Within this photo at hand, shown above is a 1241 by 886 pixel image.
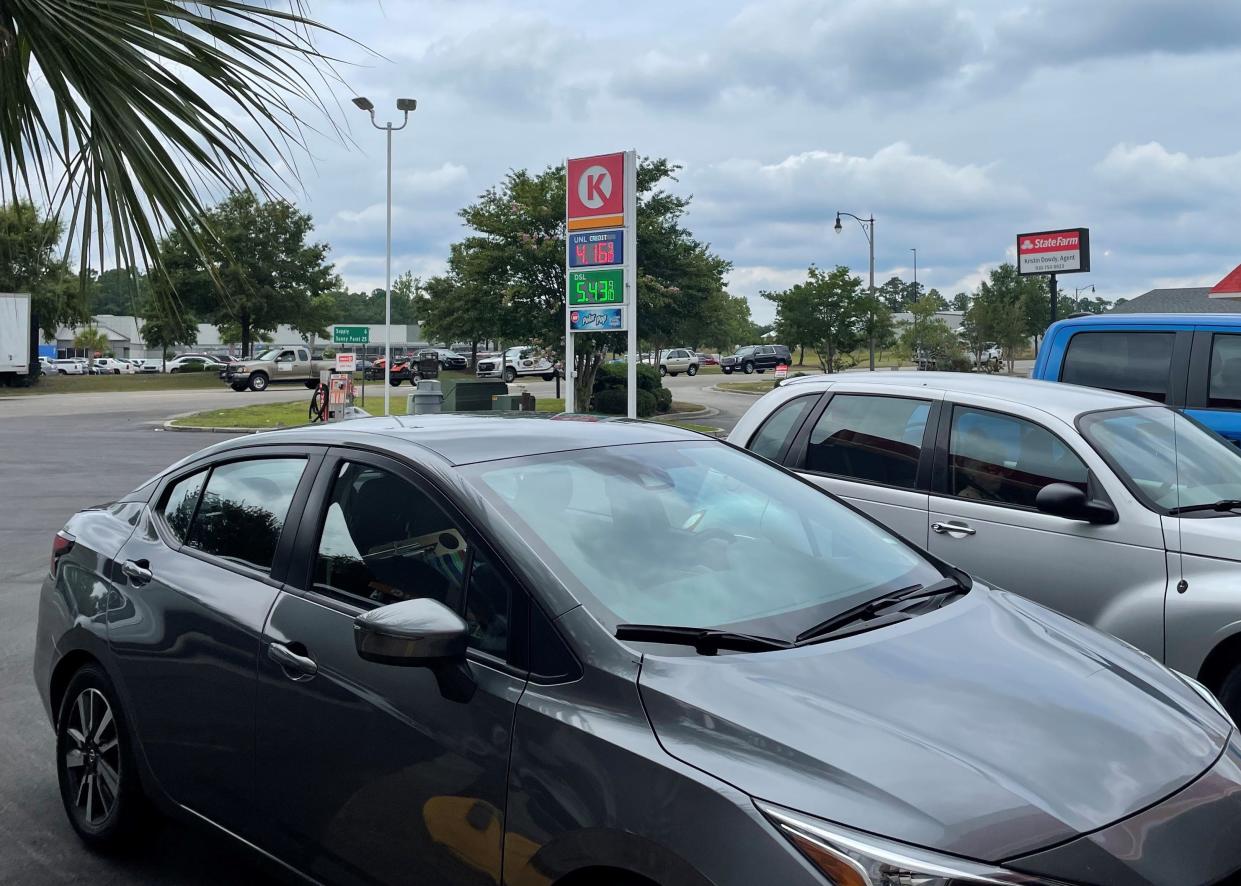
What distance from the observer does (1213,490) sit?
5043 millimetres

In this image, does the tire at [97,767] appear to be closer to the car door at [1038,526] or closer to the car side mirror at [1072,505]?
the car door at [1038,526]

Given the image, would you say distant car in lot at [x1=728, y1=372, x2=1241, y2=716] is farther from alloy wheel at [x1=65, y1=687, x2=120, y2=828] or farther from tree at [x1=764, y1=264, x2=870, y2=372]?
tree at [x1=764, y1=264, x2=870, y2=372]

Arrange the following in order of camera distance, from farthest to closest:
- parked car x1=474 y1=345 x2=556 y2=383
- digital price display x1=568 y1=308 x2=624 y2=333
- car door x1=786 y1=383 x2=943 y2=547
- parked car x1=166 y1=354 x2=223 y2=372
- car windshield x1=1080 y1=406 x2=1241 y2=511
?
1. parked car x1=166 y1=354 x2=223 y2=372
2. parked car x1=474 y1=345 x2=556 y2=383
3. digital price display x1=568 y1=308 x2=624 y2=333
4. car door x1=786 y1=383 x2=943 y2=547
5. car windshield x1=1080 y1=406 x2=1241 y2=511

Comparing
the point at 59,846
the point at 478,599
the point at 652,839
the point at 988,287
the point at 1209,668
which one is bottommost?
the point at 59,846

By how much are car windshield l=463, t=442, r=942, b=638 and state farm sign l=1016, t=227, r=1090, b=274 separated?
32427 mm

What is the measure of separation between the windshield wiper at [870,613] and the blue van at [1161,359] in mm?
4972

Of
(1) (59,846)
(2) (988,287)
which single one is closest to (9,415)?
(1) (59,846)

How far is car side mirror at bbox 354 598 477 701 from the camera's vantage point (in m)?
2.56

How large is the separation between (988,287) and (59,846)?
73.5 metres

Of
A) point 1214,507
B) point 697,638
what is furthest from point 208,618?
point 1214,507

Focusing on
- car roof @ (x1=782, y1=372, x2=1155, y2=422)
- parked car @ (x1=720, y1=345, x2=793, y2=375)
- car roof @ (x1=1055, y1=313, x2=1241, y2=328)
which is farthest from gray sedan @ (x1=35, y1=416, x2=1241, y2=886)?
parked car @ (x1=720, y1=345, x2=793, y2=375)

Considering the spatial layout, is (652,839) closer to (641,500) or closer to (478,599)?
(478,599)

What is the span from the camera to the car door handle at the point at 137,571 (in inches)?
151

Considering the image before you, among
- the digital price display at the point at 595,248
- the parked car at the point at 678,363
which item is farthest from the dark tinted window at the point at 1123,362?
the parked car at the point at 678,363
